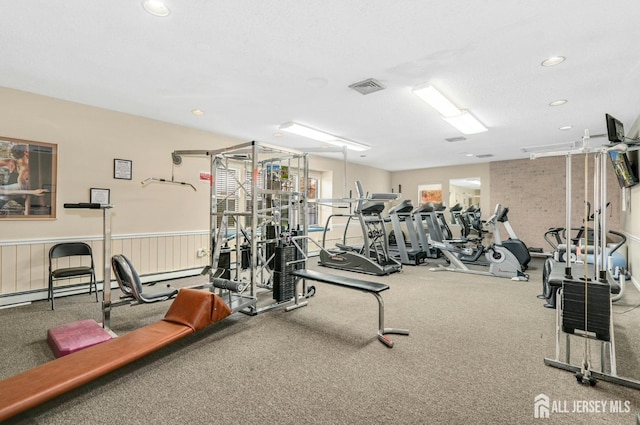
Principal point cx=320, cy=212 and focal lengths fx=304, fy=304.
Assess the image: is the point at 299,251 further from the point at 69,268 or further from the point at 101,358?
the point at 69,268

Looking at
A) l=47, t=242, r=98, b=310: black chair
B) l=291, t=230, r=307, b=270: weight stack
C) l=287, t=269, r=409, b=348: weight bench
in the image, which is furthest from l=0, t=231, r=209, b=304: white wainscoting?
l=287, t=269, r=409, b=348: weight bench

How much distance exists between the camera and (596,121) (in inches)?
195

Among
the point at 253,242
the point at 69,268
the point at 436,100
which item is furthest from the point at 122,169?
the point at 436,100

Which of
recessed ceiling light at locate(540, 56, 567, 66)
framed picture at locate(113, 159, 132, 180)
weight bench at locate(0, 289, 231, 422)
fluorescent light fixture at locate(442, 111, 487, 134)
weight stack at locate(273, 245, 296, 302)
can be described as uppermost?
recessed ceiling light at locate(540, 56, 567, 66)

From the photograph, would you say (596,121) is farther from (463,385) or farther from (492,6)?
(463,385)

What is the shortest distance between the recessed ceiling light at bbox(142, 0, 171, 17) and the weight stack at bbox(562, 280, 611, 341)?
3.68 metres

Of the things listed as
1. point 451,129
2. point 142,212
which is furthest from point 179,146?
point 451,129

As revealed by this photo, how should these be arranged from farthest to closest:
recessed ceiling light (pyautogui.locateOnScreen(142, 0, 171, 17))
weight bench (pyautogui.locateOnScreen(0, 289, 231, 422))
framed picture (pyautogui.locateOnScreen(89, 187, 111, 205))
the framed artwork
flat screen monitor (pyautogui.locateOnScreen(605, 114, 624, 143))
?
1. the framed artwork
2. framed picture (pyautogui.locateOnScreen(89, 187, 111, 205))
3. flat screen monitor (pyautogui.locateOnScreen(605, 114, 624, 143))
4. recessed ceiling light (pyautogui.locateOnScreen(142, 0, 171, 17))
5. weight bench (pyautogui.locateOnScreen(0, 289, 231, 422))

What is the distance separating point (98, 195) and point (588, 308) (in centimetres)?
580

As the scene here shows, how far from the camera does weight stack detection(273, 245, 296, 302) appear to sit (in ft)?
12.6

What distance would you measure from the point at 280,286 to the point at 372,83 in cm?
Result: 271

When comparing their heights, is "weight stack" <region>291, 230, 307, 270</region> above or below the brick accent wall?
below

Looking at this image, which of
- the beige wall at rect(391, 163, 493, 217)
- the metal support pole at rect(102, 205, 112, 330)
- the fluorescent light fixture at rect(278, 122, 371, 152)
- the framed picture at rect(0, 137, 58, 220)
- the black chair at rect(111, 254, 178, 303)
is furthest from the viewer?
the beige wall at rect(391, 163, 493, 217)

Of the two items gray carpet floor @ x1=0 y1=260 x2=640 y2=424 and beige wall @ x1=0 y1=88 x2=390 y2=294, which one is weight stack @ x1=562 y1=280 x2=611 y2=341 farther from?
beige wall @ x1=0 y1=88 x2=390 y2=294
